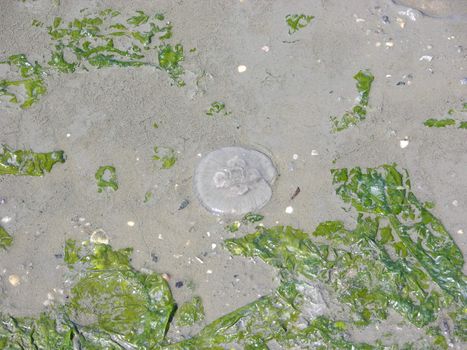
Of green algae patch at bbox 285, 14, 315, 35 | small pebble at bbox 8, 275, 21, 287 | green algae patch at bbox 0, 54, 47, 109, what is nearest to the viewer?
small pebble at bbox 8, 275, 21, 287

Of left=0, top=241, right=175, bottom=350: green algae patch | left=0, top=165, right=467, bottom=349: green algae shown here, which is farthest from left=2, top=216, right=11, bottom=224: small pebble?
left=0, top=241, right=175, bottom=350: green algae patch

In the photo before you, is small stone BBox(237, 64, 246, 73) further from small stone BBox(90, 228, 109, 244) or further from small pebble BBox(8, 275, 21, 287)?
small pebble BBox(8, 275, 21, 287)

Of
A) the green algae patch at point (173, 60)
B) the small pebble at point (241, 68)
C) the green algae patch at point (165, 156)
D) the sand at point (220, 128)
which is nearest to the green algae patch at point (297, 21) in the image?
the sand at point (220, 128)

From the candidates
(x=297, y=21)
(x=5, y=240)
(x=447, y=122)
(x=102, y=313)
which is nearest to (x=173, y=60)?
(x=297, y=21)

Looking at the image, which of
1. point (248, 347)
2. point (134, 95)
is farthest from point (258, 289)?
point (134, 95)

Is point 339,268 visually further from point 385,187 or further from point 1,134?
point 1,134

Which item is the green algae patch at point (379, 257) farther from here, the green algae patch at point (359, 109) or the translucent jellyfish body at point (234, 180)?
the green algae patch at point (359, 109)
